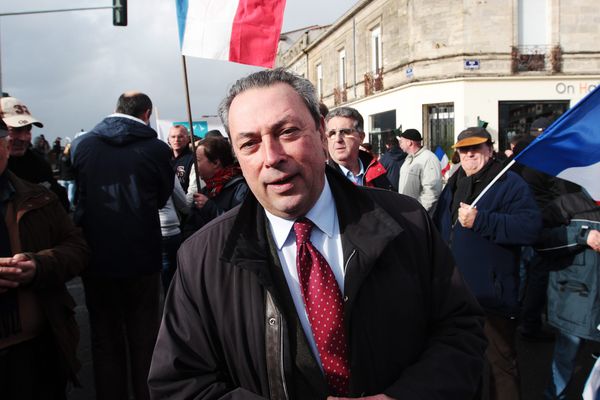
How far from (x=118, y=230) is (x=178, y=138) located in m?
2.40

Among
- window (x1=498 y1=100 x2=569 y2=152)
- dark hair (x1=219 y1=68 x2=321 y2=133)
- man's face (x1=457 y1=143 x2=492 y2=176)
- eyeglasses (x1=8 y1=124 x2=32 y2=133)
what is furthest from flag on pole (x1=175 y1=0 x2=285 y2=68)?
window (x1=498 y1=100 x2=569 y2=152)

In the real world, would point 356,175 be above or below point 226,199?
above

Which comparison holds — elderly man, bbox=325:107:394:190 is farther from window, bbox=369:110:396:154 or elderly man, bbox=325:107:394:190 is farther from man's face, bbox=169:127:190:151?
window, bbox=369:110:396:154

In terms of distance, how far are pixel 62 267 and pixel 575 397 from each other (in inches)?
149

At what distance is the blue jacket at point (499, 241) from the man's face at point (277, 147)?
195cm

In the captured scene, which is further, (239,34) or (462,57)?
(462,57)

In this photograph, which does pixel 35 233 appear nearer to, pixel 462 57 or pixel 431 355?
pixel 431 355

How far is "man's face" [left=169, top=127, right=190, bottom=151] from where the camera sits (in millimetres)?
5594

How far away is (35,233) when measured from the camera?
2.70m

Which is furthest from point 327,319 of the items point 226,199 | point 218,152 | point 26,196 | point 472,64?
point 472,64

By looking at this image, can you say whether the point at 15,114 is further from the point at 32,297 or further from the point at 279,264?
the point at 279,264

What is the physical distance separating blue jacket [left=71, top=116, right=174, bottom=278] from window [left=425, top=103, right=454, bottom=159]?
15.6 meters

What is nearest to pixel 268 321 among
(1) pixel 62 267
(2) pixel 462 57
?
(1) pixel 62 267

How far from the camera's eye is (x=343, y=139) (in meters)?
4.02
